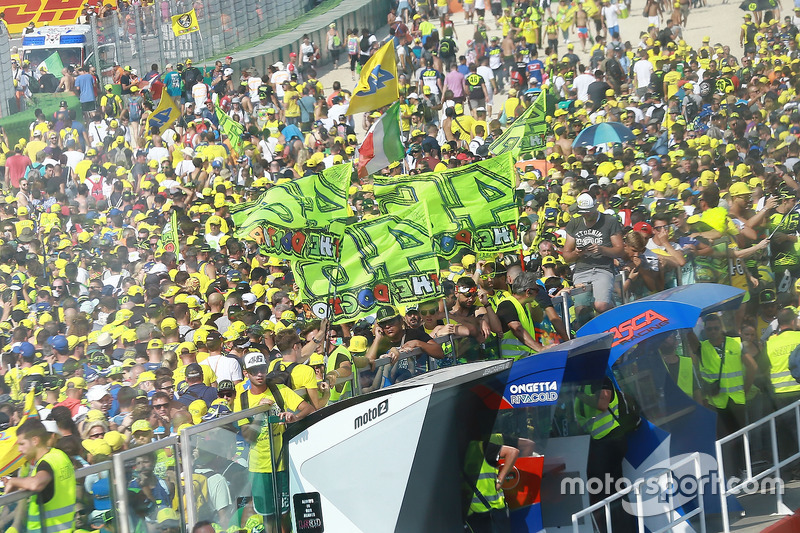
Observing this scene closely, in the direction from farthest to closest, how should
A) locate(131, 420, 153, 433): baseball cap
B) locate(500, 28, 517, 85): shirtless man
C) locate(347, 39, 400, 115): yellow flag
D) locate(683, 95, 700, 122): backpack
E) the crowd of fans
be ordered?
locate(500, 28, 517, 85): shirtless man
locate(683, 95, 700, 122): backpack
locate(347, 39, 400, 115): yellow flag
the crowd of fans
locate(131, 420, 153, 433): baseball cap

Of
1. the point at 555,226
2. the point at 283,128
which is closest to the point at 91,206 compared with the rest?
the point at 283,128

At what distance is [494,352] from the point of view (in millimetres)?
9672

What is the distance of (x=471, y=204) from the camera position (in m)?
12.2

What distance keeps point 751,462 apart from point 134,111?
63.7 feet

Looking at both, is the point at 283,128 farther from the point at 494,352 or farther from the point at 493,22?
the point at 494,352

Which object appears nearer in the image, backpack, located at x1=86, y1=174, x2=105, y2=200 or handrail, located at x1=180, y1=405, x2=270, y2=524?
handrail, located at x1=180, y1=405, x2=270, y2=524

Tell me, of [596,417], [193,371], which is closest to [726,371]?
[596,417]

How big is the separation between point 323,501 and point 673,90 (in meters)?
14.8

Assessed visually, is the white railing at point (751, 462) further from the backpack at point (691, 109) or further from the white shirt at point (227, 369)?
the backpack at point (691, 109)

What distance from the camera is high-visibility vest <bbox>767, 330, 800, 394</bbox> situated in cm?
909

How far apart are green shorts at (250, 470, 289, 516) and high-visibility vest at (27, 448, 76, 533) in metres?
1.45

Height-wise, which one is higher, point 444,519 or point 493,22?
point 493,22

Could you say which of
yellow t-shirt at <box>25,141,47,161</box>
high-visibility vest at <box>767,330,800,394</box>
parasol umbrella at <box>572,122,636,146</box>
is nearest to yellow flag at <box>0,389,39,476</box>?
high-visibility vest at <box>767,330,800,394</box>

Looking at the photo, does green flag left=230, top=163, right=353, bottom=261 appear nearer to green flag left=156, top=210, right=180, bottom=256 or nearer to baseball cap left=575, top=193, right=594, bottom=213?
baseball cap left=575, top=193, right=594, bottom=213
